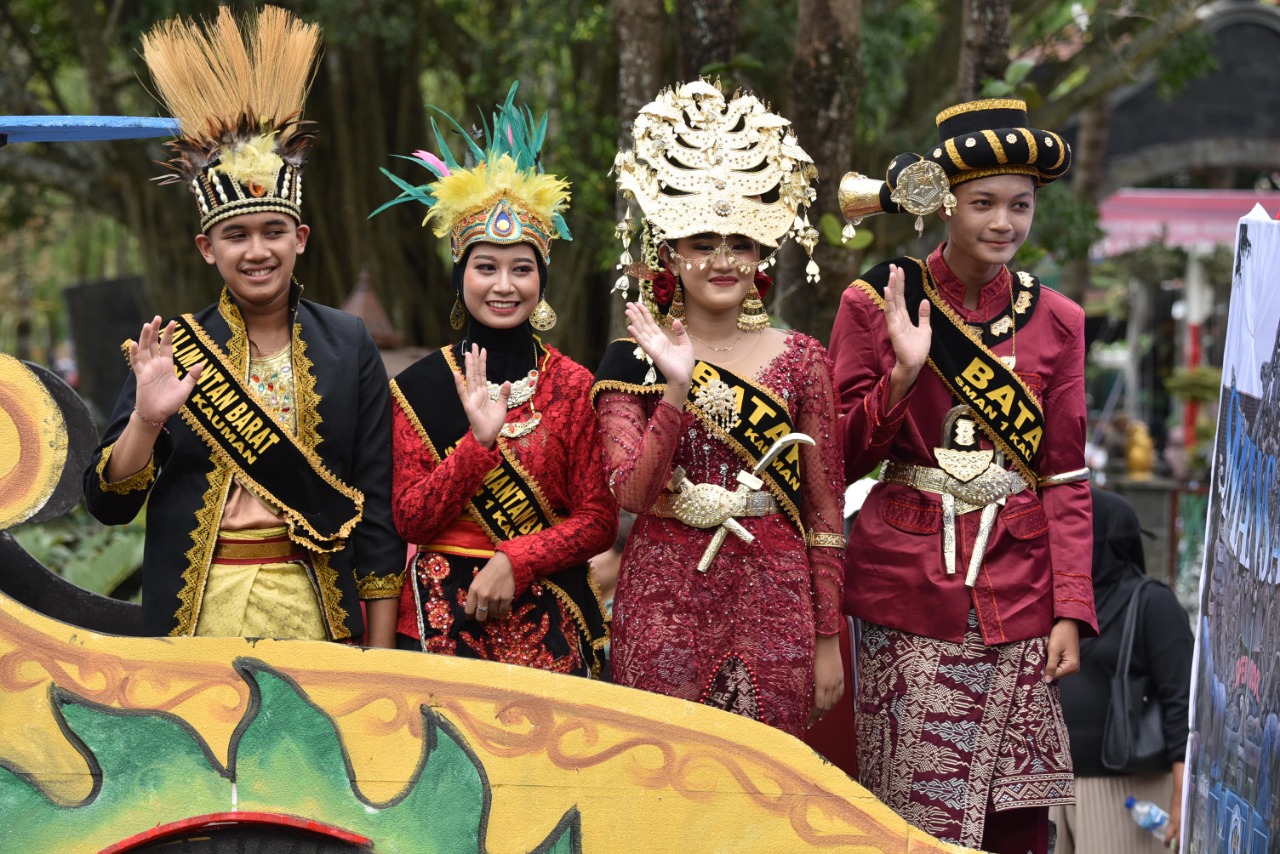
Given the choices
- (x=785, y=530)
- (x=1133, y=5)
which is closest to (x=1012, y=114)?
(x=785, y=530)

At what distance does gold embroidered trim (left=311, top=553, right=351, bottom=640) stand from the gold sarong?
24 millimetres

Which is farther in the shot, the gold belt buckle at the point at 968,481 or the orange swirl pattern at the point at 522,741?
the gold belt buckle at the point at 968,481

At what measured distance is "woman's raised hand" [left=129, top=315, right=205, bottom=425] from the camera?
3.24m

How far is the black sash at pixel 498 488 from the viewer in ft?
12.3

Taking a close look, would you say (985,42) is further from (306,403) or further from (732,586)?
(306,403)

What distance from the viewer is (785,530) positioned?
3.57 meters

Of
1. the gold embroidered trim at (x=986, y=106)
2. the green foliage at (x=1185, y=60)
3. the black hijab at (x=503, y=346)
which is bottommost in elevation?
the black hijab at (x=503, y=346)

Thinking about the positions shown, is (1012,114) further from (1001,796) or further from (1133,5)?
(1133,5)

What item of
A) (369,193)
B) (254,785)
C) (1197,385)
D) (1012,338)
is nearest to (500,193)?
(1012,338)

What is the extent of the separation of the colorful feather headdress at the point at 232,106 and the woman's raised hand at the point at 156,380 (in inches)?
14.9

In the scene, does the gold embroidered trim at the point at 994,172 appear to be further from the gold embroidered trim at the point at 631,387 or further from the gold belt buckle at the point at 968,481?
the gold embroidered trim at the point at 631,387

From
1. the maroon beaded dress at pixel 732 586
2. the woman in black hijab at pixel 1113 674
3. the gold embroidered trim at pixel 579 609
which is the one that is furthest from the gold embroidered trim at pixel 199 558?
the woman in black hijab at pixel 1113 674

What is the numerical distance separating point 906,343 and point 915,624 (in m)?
0.73

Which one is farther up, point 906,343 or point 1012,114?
point 1012,114
